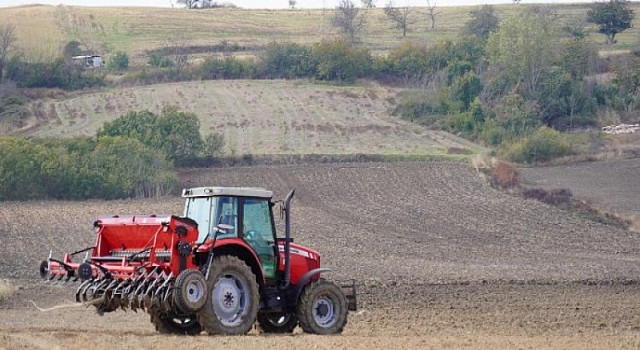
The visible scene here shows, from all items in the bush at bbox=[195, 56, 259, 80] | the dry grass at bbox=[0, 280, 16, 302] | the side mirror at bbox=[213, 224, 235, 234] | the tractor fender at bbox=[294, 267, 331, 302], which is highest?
the side mirror at bbox=[213, 224, 235, 234]

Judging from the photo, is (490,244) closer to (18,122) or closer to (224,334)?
(224,334)

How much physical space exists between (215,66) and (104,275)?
222 feet

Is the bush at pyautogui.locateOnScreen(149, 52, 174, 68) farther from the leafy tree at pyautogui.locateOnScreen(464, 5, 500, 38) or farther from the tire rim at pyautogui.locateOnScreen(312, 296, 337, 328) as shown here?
the tire rim at pyautogui.locateOnScreen(312, 296, 337, 328)

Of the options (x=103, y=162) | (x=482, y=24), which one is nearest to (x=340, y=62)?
(x=482, y=24)

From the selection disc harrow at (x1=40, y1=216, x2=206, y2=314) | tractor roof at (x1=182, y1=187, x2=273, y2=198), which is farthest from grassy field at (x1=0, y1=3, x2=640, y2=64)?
disc harrow at (x1=40, y1=216, x2=206, y2=314)

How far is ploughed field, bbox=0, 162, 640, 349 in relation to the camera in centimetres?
1777

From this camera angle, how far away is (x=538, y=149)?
60.3 meters

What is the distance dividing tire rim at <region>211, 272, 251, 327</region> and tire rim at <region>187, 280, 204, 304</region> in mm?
583

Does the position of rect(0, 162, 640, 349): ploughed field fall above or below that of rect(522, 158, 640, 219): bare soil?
above

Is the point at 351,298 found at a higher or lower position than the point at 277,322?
higher

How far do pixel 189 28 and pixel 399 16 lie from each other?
2348 cm

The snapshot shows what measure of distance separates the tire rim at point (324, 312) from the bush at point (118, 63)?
6748 cm

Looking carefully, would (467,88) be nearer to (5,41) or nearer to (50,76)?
(50,76)

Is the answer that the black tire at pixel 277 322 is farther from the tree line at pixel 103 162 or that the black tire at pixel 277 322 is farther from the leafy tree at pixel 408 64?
the leafy tree at pixel 408 64
